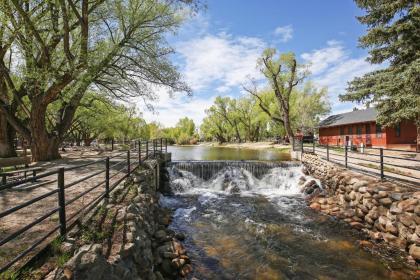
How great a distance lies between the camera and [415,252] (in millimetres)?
6680

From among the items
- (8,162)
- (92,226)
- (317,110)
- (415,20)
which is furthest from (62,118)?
(317,110)

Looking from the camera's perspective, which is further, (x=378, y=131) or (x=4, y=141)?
(x=378, y=131)

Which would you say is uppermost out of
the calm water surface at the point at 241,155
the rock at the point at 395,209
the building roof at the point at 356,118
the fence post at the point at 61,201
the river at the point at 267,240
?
the building roof at the point at 356,118

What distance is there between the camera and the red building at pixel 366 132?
81.7ft

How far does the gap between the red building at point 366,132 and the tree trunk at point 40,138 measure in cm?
2538

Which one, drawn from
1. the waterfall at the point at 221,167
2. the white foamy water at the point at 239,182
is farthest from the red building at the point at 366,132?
the waterfall at the point at 221,167

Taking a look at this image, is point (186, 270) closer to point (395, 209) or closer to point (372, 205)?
point (395, 209)

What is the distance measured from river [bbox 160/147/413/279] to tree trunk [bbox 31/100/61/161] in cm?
779

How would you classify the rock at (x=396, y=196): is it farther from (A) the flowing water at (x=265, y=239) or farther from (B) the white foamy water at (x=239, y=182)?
(B) the white foamy water at (x=239, y=182)

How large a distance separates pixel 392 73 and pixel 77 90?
1808 centimetres

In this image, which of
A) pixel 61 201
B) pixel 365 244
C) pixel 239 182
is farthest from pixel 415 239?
pixel 239 182

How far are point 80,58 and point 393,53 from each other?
17732mm

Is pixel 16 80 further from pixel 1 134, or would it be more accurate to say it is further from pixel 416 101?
pixel 416 101

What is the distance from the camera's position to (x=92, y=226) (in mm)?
4863
